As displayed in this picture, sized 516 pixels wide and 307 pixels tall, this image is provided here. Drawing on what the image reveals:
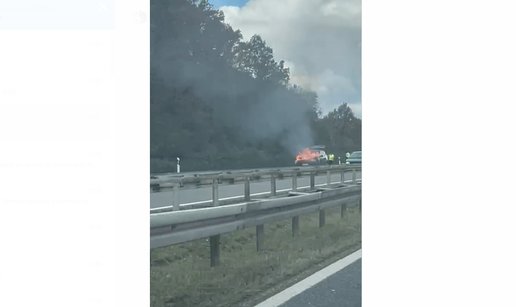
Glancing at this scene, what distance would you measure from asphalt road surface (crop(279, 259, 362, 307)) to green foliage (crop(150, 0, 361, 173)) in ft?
2.55

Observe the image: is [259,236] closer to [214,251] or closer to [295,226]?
[295,226]

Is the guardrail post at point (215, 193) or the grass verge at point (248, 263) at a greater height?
the guardrail post at point (215, 193)

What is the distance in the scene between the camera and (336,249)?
13.4 ft

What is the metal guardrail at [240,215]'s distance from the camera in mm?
2951

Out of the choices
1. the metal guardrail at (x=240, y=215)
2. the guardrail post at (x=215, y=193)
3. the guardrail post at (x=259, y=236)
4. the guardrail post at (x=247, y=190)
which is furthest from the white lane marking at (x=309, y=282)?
the guardrail post at (x=247, y=190)

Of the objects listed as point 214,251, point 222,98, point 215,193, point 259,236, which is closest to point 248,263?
point 214,251

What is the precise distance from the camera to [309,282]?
10.8 ft

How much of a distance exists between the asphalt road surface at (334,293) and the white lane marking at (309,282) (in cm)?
4

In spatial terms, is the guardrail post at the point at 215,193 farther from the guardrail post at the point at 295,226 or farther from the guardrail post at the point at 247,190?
the guardrail post at the point at 295,226

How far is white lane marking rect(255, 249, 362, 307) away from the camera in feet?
9.55

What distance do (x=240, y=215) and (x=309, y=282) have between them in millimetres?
852
